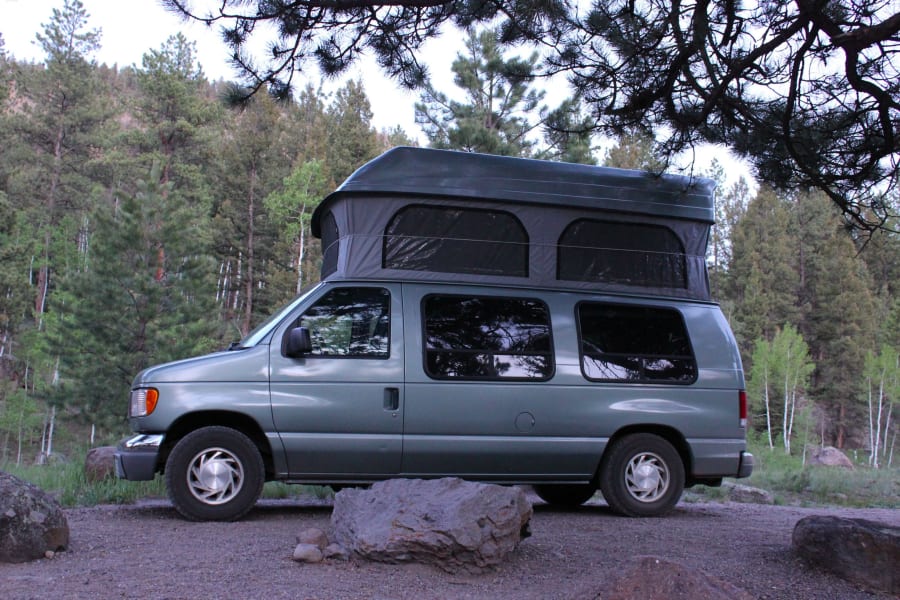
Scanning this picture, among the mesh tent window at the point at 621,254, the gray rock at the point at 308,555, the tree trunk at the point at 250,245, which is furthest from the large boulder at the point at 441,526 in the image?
the tree trunk at the point at 250,245

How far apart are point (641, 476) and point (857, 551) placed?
9.62 feet

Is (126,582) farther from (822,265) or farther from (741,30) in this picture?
(822,265)

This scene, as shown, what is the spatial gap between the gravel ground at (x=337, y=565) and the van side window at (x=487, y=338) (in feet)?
4.66

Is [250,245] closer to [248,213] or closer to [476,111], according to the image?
[248,213]

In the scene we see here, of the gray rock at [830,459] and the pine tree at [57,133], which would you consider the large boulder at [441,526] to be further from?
the pine tree at [57,133]

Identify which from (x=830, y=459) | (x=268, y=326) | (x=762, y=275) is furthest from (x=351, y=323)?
(x=762, y=275)

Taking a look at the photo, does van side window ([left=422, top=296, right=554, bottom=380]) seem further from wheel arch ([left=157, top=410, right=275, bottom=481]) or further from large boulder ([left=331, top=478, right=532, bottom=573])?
large boulder ([left=331, top=478, right=532, bottom=573])

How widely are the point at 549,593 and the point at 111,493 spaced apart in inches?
214

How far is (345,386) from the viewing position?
711 centimetres

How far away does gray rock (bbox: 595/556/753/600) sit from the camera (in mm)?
3805

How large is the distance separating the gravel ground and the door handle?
111cm

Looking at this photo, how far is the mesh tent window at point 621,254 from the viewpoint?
799 cm

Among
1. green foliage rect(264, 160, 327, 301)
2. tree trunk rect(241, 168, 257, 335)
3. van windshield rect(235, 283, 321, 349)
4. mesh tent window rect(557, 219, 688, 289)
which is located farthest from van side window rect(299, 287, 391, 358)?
tree trunk rect(241, 168, 257, 335)

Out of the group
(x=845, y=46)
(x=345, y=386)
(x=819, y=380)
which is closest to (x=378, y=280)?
(x=345, y=386)
